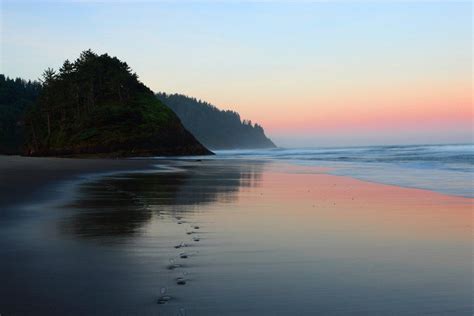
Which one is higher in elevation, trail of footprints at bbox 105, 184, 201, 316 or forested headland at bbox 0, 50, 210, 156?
forested headland at bbox 0, 50, 210, 156

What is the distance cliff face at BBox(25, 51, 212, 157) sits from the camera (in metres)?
75.2

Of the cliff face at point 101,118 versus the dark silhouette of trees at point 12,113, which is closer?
the cliff face at point 101,118

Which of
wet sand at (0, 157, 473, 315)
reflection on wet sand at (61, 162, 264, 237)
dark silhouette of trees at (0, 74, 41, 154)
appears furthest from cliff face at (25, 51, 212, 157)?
wet sand at (0, 157, 473, 315)

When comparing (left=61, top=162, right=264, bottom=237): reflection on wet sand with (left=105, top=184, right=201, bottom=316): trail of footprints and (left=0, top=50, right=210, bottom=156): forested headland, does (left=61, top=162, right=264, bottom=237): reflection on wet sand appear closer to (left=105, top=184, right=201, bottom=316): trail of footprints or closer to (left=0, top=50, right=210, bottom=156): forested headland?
(left=105, top=184, right=201, bottom=316): trail of footprints

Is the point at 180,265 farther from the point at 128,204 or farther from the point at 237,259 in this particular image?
the point at 128,204

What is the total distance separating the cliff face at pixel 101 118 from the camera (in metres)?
75.2

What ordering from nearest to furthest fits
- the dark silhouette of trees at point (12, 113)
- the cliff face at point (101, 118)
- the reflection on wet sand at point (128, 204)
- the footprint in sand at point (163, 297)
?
the footprint in sand at point (163, 297)
the reflection on wet sand at point (128, 204)
the cliff face at point (101, 118)
the dark silhouette of trees at point (12, 113)

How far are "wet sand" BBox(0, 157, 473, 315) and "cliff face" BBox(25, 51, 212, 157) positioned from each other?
208 feet

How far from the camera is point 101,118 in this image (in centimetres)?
8000

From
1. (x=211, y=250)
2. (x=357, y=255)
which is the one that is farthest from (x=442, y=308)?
(x=211, y=250)

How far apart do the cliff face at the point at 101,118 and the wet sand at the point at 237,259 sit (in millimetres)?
63276

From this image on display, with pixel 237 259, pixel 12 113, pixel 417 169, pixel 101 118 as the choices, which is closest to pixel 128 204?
pixel 237 259

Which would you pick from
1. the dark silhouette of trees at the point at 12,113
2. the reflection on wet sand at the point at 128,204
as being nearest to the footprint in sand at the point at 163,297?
the reflection on wet sand at the point at 128,204

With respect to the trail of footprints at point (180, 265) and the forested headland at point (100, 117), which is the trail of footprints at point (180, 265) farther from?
the forested headland at point (100, 117)
